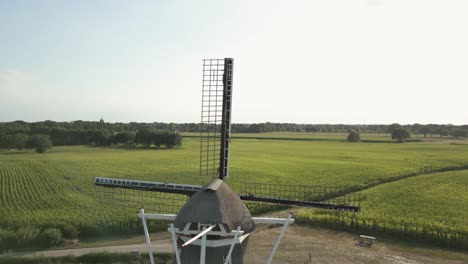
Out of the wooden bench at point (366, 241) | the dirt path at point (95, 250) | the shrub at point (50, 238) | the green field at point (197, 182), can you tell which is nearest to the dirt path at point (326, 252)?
the dirt path at point (95, 250)

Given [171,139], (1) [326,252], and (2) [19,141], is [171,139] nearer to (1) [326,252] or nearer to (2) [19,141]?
(2) [19,141]

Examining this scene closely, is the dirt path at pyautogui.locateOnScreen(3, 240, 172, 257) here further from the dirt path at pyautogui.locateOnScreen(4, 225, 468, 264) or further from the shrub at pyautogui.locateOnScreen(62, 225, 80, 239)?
the shrub at pyautogui.locateOnScreen(62, 225, 80, 239)

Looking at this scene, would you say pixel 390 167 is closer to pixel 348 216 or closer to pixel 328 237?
pixel 348 216

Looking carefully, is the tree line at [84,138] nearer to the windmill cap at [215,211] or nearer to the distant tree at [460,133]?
the windmill cap at [215,211]

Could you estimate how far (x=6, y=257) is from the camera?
19.9 meters

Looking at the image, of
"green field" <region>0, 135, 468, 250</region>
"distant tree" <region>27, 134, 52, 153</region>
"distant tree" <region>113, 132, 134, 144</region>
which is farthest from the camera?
"distant tree" <region>113, 132, 134, 144</region>

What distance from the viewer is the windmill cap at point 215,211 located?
1010cm

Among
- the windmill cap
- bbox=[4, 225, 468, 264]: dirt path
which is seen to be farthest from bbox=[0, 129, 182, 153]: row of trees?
the windmill cap

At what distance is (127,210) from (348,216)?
16.7 meters

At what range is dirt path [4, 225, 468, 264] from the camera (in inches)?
786

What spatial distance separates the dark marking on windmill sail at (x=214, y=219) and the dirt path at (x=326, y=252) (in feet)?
30.7

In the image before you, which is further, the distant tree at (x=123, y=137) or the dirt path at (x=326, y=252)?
the distant tree at (x=123, y=137)

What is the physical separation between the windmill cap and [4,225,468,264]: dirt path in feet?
30.6

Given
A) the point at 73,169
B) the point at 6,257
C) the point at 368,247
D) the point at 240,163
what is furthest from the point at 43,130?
the point at 368,247
